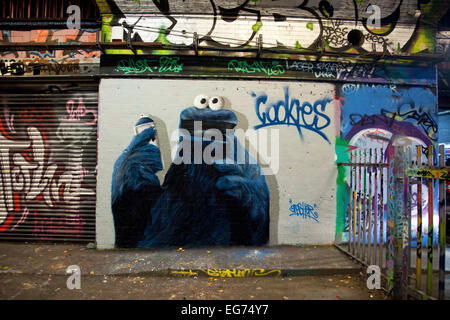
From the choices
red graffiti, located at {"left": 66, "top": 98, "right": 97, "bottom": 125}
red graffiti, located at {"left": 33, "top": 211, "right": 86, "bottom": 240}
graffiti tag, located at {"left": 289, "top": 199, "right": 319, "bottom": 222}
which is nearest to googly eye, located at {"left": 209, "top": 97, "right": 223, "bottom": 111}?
graffiti tag, located at {"left": 289, "top": 199, "right": 319, "bottom": 222}

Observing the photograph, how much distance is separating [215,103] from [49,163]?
4125 millimetres

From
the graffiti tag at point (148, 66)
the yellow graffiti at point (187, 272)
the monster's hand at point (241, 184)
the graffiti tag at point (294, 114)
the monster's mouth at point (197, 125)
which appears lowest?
the yellow graffiti at point (187, 272)

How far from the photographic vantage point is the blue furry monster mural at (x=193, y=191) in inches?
216

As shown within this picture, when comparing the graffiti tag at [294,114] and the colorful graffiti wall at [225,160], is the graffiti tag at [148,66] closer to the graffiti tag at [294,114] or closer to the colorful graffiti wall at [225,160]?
the colorful graffiti wall at [225,160]

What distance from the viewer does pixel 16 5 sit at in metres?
6.09

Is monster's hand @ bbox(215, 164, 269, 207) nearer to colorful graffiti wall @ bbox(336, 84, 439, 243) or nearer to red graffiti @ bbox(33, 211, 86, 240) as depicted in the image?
colorful graffiti wall @ bbox(336, 84, 439, 243)

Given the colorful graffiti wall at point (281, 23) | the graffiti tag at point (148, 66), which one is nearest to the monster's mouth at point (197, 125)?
the graffiti tag at point (148, 66)

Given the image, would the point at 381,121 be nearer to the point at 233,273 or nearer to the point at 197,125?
the point at 197,125

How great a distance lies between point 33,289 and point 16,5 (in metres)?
6.51

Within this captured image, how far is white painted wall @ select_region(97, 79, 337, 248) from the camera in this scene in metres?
5.53

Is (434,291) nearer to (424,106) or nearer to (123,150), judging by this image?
(424,106)

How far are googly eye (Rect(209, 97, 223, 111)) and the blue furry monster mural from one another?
0.07 feet

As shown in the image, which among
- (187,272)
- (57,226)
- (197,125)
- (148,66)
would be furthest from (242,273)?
(148,66)

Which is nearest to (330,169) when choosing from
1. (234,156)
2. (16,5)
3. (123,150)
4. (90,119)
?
(234,156)
